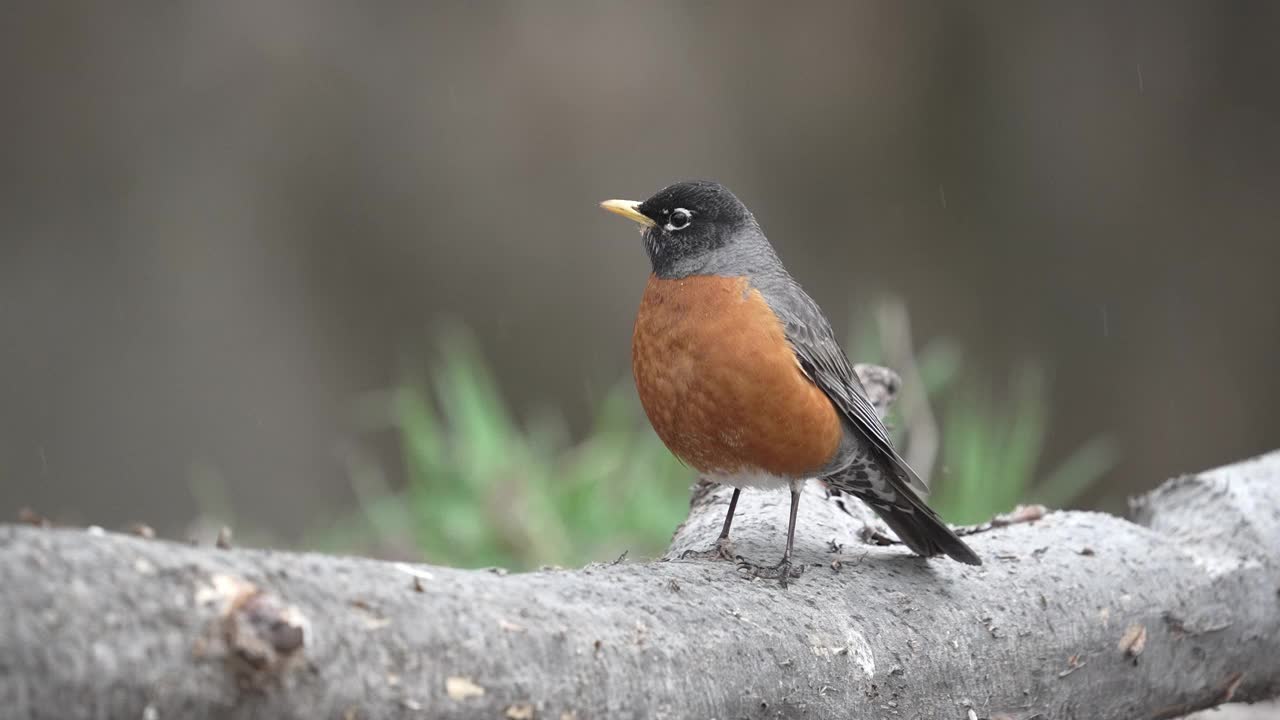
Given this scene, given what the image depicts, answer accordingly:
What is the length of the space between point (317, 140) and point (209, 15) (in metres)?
1.01

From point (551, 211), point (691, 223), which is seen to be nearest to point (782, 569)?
point (691, 223)

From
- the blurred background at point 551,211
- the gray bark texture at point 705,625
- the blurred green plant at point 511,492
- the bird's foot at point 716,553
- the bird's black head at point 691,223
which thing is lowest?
the gray bark texture at point 705,625

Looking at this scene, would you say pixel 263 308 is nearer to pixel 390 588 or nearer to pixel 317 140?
pixel 317 140

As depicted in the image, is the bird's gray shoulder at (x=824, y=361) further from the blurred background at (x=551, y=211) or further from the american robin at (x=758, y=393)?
the blurred background at (x=551, y=211)

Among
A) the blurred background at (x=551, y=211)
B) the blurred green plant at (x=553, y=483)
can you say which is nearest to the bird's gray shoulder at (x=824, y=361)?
the blurred green plant at (x=553, y=483)

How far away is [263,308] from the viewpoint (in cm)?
791

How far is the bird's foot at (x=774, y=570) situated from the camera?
105 inches

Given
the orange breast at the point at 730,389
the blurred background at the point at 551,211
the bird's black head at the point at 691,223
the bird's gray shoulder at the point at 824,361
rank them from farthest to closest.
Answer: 1. the blurred background at the point at 551,211
2. the bird's black head at the point at 691,223
3. the bird's gray shoulder at the point at 824,361
4. the orange breast at the point at 730,389

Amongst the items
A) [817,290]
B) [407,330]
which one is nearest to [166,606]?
[407,330]

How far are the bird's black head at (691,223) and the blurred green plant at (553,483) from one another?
5.70 feet

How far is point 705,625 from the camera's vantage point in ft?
7.47

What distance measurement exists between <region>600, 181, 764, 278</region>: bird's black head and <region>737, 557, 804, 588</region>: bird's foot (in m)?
1.02

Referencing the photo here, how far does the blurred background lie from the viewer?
7555 mm

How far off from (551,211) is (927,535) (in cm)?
541
